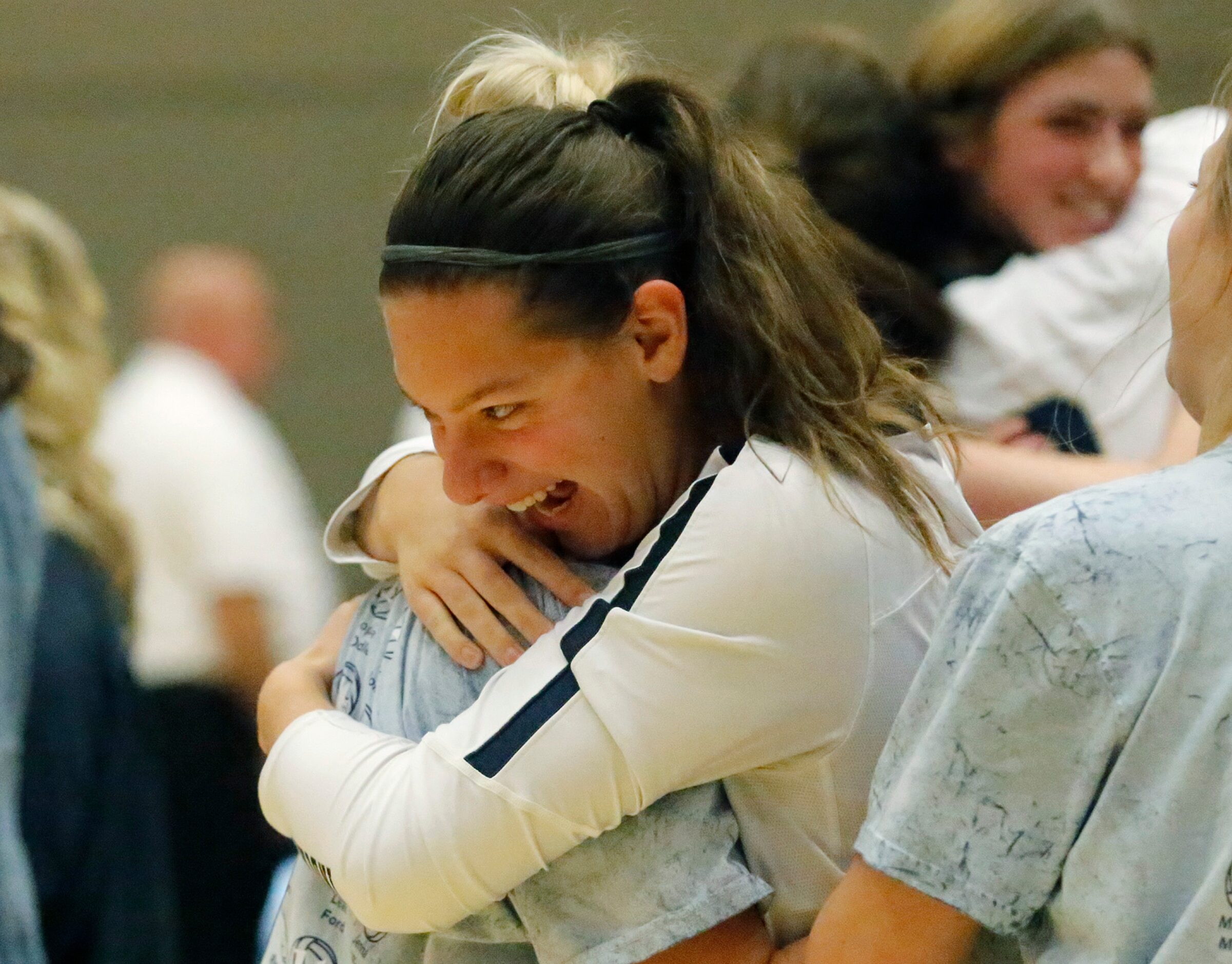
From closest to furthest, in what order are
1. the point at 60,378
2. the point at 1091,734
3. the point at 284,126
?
the point at 1091,734, the point at 60,378, the point at 284,126

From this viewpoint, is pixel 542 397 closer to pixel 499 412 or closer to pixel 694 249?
pixel 499 412

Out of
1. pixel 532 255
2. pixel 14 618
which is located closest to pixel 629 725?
pixel 532 255

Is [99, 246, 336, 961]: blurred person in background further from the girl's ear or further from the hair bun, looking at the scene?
the girl's ear

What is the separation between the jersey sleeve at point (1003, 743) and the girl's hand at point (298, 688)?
60cm

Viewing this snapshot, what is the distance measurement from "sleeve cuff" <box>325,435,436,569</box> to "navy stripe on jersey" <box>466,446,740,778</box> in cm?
43

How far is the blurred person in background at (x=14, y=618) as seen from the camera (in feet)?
6.96

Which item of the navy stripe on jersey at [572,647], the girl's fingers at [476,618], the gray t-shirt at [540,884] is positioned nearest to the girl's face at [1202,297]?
the navy stripe on jersey at [572,647]

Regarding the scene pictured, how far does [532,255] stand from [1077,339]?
3.80ft

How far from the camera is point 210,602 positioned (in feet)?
14.5

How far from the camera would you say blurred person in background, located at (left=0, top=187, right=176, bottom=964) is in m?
2.81

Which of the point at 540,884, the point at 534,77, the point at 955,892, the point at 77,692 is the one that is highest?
the point at 534,77

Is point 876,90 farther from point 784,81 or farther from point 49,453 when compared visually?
point 49,453

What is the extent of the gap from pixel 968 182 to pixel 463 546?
1.33 m

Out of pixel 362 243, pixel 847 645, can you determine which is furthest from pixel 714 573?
pixel 362 243
